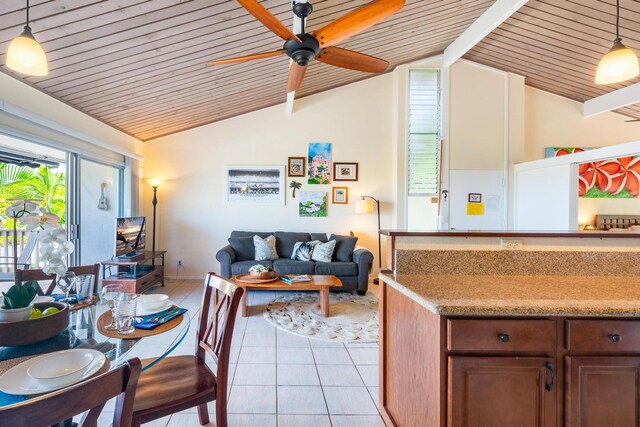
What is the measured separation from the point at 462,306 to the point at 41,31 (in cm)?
333

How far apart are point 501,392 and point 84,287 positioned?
6.59 feet

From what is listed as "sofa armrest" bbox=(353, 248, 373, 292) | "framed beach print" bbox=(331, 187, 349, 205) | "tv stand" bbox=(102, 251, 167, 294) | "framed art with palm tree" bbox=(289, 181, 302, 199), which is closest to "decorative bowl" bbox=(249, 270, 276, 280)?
"sofa armrest" bbox=(353, 248, 373, 292)

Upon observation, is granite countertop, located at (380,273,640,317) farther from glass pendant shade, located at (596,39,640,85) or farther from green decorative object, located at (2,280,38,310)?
glass pendant shade, located at (596,39,640,85)

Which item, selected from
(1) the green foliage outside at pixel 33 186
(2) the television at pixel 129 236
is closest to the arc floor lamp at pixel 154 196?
(2) the television at pixel 129 236

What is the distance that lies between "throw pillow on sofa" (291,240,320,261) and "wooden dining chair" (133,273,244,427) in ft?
9.02

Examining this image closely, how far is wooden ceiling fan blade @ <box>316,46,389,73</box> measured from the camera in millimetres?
2193

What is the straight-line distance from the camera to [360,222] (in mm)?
5016

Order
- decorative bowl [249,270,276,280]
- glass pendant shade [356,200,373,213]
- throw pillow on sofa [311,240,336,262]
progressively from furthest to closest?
glass pendant shade [356,200,373,213]
throw pillow on sofa [311,240,336,262]
decorative bowl [249,270,276,280]

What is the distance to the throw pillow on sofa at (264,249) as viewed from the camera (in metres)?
4.38

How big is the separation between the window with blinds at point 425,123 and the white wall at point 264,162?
1.22 ft

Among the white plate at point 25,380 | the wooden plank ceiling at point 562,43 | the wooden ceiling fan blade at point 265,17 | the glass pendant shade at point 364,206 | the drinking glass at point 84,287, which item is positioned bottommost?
the white plate at point 25,380

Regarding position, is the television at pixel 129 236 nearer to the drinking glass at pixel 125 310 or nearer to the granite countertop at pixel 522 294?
the drinking glass at pixel 125 310

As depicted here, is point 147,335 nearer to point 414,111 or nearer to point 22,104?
point 22,104

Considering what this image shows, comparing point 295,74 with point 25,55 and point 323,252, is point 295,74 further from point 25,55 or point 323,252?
point 323,252
